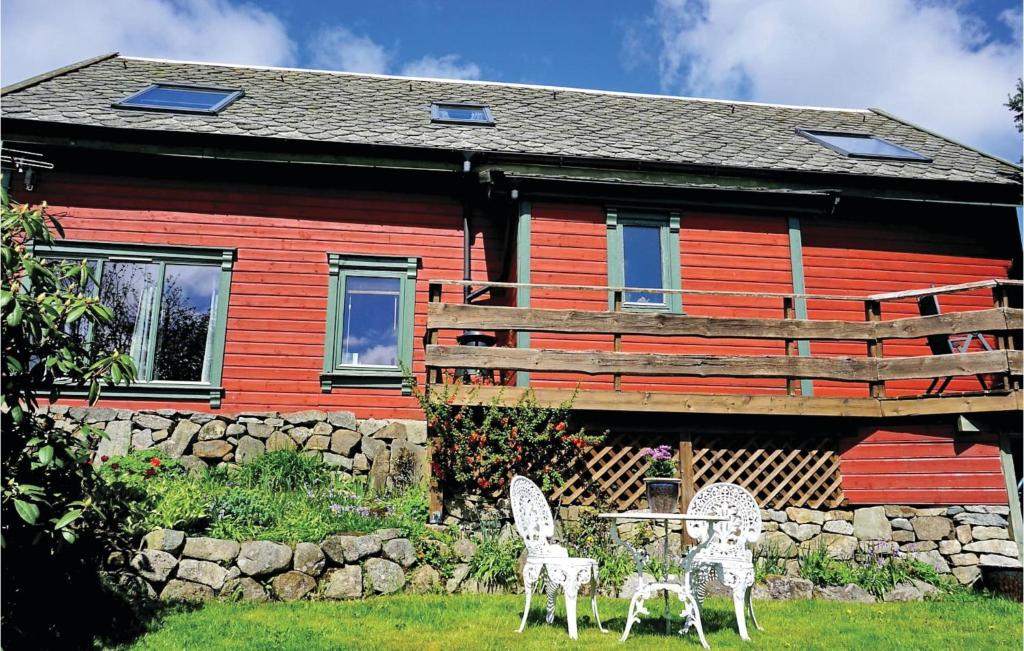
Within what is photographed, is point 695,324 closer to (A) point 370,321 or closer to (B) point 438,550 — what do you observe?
(B) point 438,550

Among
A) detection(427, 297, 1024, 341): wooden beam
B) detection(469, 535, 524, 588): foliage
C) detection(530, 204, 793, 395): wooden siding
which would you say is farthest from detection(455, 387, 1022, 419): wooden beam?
detection(530, 204, 793, 395): wooden siding

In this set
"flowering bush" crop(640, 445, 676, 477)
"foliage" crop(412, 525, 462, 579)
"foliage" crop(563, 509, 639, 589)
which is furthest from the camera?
"flowering bush" crop(640, 445, 676, 477)

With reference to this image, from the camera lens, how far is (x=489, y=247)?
1029 centimetres

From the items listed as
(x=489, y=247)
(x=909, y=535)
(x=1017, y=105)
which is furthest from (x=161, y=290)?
(x=1017, y=105)

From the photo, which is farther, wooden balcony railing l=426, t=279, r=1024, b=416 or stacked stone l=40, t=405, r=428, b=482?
stacked stone l=40, t=405, r=428, b=482

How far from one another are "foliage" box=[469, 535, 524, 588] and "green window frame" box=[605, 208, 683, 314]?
383 centimetres

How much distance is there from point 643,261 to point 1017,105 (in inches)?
669

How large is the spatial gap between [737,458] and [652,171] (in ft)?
12.6

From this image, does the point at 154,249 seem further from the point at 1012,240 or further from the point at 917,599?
the point at 1012,240

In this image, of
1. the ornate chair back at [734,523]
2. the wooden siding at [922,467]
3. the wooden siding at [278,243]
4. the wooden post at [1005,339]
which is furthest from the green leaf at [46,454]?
the wooden post at [1005,339]

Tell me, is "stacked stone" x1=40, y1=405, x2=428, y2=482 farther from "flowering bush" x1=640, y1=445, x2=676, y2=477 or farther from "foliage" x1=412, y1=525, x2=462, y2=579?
"flowering bush" x1=640, y1=445, x2=676, y2=477

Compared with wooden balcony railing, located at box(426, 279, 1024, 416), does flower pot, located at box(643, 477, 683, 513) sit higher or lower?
lower

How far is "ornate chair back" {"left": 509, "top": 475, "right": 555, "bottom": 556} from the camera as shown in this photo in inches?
210

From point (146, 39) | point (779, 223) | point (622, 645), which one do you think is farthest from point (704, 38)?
point (146, 39)
